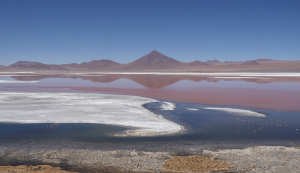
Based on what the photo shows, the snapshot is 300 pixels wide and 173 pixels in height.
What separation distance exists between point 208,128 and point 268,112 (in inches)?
182

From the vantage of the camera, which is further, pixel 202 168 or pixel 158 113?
pixel 158 113

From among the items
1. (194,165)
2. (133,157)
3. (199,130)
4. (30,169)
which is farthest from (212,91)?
(30,169)

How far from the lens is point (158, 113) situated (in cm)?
1445

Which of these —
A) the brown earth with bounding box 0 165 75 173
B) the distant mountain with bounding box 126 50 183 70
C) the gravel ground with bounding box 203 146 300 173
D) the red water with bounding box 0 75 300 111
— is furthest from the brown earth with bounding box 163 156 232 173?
the distant mountain with bounding box 126 50 183 70

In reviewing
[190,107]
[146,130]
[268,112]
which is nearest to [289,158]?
[146,130]

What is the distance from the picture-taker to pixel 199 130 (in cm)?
1116

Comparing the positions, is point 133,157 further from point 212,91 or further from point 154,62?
point 154,62

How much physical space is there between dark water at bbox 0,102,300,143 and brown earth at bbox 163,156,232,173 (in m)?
1.80

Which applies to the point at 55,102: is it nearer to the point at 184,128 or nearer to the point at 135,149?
the point at 184,128

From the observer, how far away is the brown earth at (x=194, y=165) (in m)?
7.36

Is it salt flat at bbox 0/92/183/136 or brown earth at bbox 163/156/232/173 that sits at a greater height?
salt flat at bbox 0/92/183/136

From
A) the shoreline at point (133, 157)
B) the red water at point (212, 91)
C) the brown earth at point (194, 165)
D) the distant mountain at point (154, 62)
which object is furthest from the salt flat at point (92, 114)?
the distant mountain at point (154, 62)

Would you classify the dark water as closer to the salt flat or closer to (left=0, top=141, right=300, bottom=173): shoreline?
the salt flat

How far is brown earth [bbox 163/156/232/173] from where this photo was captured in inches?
290
